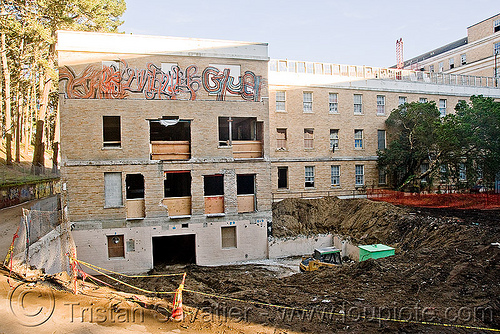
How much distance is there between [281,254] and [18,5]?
29.7 m

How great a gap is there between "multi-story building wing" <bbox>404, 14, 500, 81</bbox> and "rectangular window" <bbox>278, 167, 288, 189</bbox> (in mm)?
32570

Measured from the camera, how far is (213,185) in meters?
24.0

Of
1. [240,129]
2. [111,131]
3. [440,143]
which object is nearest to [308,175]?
[240,129]

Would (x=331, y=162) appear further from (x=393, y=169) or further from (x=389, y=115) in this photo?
(x=389, y=115)

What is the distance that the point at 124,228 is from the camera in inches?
809

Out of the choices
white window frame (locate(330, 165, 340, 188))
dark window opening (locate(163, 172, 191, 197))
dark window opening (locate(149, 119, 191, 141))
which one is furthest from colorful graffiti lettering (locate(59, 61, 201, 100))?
white window frame (locate(330, 165, 340, 188))

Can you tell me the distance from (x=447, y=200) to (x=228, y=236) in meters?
16.6

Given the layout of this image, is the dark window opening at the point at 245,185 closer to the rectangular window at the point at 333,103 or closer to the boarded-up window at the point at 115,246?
the boarded-up window at the point at 115,246

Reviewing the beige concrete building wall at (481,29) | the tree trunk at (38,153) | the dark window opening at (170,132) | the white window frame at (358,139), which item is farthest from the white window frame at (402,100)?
the tree trunk at (38,153)

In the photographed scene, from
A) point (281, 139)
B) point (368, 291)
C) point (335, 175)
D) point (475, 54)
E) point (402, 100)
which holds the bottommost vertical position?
point (368, 291)

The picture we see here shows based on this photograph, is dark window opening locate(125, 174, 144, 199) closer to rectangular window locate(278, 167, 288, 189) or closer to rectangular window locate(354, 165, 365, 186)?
rectangular window locate(278, 167, 288, 189)

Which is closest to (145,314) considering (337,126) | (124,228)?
(124,228)

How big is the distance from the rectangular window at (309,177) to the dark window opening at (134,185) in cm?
1462

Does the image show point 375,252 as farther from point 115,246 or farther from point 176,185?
point 115,246
